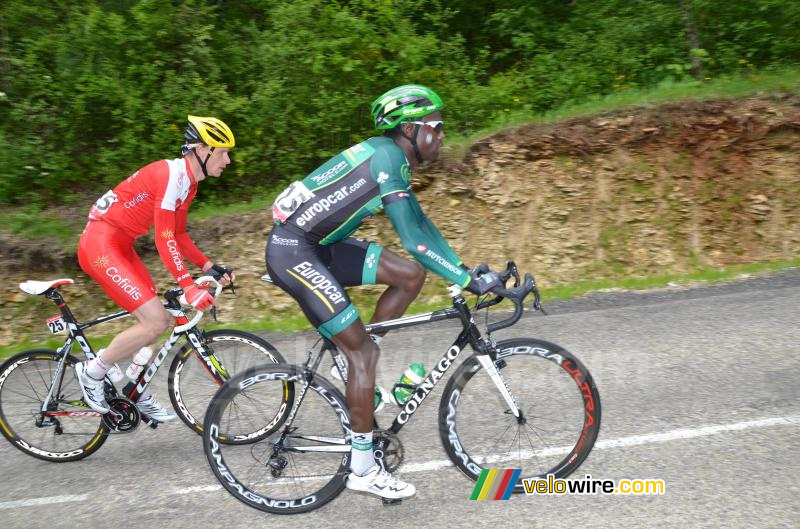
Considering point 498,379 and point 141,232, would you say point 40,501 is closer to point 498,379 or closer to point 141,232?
point 141,232

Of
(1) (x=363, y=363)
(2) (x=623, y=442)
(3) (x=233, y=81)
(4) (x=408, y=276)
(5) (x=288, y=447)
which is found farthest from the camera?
(3) (x=233, y=81)

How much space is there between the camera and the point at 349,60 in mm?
10398

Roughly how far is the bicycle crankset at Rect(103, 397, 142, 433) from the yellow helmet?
190 centimetres

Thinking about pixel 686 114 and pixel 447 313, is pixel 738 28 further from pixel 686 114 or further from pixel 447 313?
pixel 447 313

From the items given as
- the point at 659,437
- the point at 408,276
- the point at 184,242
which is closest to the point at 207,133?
the point at 184,242

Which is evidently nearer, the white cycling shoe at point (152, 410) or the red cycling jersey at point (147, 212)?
the red cycling jersey at point (147, 212)

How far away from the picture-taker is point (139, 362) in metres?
4.96

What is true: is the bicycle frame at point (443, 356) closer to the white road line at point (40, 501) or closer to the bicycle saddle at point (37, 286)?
the white road line at point (40, 501)

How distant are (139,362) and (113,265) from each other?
72cm

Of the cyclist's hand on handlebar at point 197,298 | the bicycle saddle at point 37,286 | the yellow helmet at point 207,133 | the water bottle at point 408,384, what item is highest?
the yellow helmet at point 207,133

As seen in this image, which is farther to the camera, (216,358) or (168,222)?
(216,358)

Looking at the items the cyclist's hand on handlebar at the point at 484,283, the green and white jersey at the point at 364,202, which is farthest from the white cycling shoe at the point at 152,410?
the cyclist's hand on handlebar at the point at 484,283

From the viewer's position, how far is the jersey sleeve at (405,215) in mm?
3846

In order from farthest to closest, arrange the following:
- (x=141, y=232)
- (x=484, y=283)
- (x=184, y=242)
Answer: (x=184, y=242)
(x=141, y=232)
(x=484, y=283)
